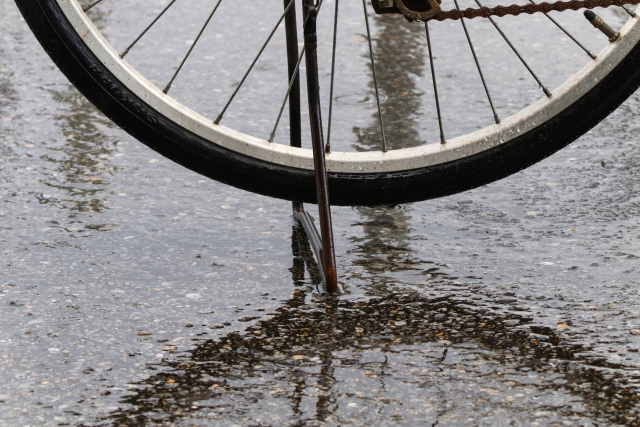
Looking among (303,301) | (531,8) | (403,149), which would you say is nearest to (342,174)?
(403,149)

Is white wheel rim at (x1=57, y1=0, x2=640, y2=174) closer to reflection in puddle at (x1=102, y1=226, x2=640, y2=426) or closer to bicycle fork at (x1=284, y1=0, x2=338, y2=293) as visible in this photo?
bicycle fork at (x1=284, y1=0, x2=338, y2=293)

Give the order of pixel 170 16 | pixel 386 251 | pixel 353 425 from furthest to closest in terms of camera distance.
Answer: pixel 170 16 < pixel 386 251 < pixel 353 425

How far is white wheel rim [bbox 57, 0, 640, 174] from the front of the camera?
359 cm

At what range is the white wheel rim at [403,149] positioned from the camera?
3592 mm

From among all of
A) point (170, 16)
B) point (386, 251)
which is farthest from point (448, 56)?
point (386, 251)

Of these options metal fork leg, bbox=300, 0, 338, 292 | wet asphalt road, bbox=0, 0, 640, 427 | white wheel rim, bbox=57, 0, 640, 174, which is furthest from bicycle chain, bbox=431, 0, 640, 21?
wet asphalt road, bbox=0, 0, 640, 427

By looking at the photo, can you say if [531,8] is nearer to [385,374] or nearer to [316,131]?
[316,131]

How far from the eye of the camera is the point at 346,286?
12.0 feet

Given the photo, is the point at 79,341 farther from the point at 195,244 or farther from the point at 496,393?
the point at 496,393

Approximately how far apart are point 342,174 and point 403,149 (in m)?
0.20

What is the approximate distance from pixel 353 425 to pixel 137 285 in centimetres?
103

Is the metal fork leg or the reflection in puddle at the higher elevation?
the metal fork leg

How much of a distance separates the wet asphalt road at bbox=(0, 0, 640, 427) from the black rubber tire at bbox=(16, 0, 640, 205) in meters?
0.25

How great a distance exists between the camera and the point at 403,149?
3.70 metres
